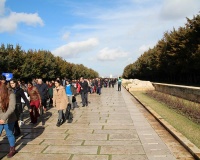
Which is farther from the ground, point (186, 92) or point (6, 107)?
point (6, 107)

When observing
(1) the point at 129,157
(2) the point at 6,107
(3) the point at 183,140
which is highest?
(2) the point at 6,107

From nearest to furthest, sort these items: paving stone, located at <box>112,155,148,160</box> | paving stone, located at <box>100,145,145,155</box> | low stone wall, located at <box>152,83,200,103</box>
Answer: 1. paving stone, located at <box>112,155,148,160</box>
2. paving stone, located at <box>100,145,145,155</box>
3. low stone wall, located at <box>152,83,200,103</box>

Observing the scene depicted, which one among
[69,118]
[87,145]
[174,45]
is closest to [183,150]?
[87,145]

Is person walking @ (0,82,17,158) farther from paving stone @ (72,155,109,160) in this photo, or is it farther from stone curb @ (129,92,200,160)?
stone curb @ (129,92,200,160)

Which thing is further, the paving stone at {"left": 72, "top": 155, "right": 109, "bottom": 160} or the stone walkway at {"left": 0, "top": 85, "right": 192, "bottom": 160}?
the stone walkway at {"left": 0, "top": 85, "right": 192, "bottom": 160}

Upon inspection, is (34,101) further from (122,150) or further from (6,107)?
(122,150)

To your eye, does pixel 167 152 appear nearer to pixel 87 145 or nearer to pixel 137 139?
pixel 137 139

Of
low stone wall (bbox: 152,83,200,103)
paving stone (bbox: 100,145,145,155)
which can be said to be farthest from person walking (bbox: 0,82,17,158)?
low stone wall (bbox: 152,83,200,103)

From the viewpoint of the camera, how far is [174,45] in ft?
141

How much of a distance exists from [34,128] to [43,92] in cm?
310

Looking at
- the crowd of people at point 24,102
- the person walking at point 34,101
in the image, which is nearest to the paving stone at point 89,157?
the crowd of people at point 24,102

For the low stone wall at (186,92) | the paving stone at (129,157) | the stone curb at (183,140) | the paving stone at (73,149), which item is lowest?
the paving stone at (129,157)

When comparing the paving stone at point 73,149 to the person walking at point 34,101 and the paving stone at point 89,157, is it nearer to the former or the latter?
the paving stone at point 89,157

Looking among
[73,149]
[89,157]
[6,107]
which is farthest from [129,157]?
[6,107]
